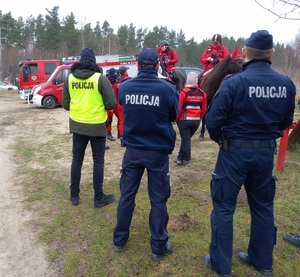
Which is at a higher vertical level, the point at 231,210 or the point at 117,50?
the point at 117,50

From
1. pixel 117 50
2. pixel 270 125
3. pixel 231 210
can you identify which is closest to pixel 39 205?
pixel 231 210

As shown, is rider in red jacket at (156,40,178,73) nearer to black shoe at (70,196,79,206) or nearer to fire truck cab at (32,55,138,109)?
black shoe at (70,196,79,206)

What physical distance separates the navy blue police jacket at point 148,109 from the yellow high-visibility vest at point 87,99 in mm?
1045

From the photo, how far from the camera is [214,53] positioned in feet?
29.9

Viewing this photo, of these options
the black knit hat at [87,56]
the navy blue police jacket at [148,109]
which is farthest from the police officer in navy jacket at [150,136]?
the black knit hat at [87,56]

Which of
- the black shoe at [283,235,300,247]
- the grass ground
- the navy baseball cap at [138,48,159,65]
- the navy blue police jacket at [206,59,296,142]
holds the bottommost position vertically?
the grass ground

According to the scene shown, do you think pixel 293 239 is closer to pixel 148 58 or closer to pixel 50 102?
pixel 148 58

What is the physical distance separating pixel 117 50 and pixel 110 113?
50.8m

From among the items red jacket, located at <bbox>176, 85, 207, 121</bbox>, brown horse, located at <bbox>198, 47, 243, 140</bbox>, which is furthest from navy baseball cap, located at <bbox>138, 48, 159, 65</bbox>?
brown horse, located at <bbox>198, 47, 243, 140</bbox>

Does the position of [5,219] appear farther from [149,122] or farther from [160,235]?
[149,122]

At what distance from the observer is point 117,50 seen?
55.9m

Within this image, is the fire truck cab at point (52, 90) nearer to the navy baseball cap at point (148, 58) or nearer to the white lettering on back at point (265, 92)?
the navy baseball cap at point (148, 58)

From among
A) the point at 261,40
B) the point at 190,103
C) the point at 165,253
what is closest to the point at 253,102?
the point at 261,40

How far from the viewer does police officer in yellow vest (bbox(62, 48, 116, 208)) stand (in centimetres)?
404
